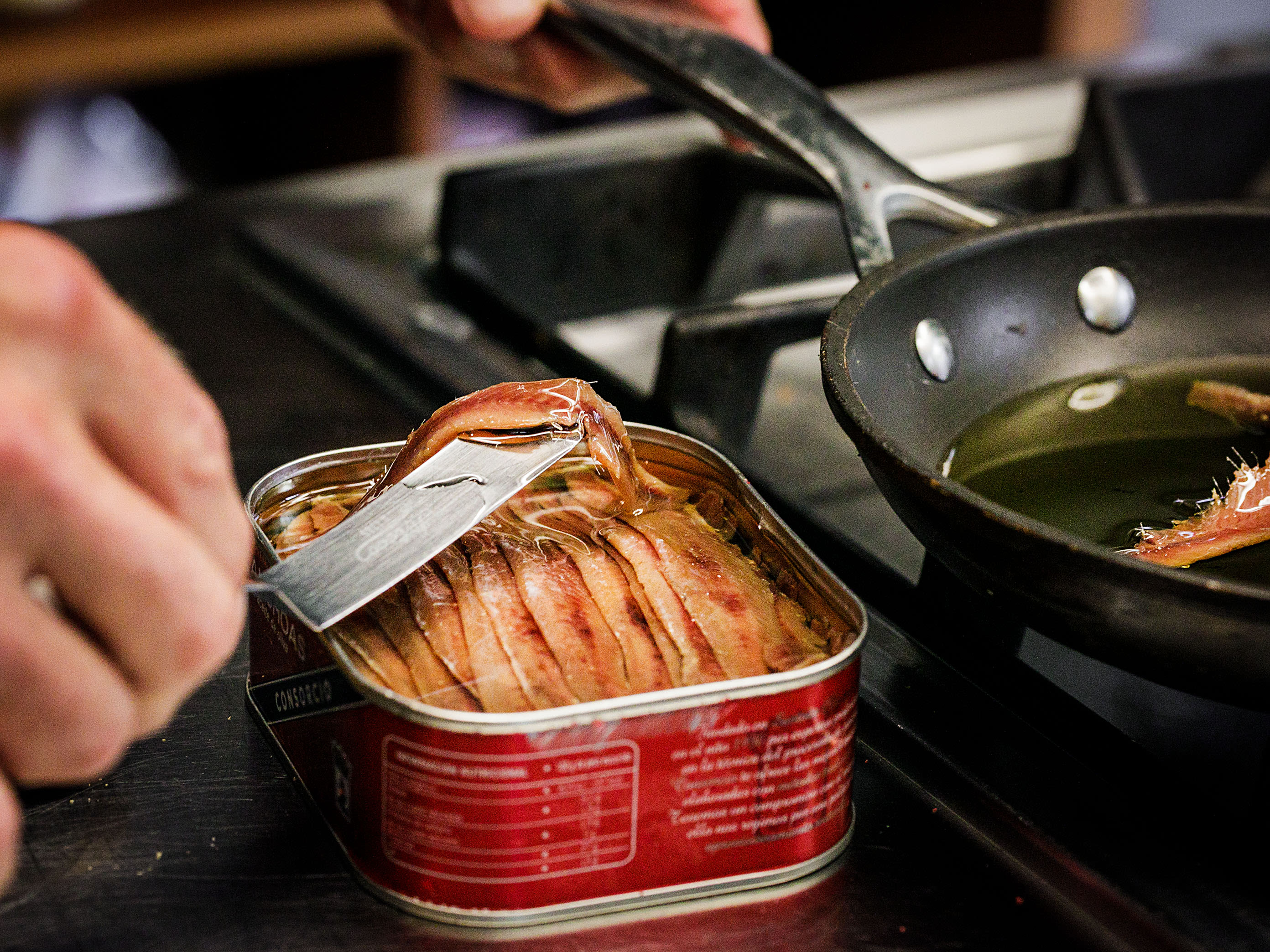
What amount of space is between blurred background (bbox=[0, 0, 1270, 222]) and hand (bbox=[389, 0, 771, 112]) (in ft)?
3.78

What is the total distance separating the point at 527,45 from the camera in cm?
113

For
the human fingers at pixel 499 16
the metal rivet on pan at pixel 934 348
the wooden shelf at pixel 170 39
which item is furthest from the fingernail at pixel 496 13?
the wooden shelf at pixel 170 39

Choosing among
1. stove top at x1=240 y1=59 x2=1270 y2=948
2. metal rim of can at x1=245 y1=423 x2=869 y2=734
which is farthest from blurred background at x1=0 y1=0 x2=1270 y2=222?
metal rim of can at x1=245 y1=423 x2=869 y2=734

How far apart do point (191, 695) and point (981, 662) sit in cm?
39

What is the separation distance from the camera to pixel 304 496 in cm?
64

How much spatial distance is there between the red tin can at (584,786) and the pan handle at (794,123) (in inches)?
14.2

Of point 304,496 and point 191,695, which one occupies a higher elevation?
point 304,496

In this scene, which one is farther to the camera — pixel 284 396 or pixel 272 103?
pixel 272 103

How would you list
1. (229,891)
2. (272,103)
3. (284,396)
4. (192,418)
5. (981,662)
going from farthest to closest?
(272,103), (284,396), (981,662), (229,891), (192,418)

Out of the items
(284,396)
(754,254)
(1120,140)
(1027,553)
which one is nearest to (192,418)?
(1027,553)

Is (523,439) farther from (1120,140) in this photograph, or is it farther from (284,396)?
(1120,140)

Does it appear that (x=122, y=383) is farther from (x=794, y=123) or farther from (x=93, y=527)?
(x=794, y=123)

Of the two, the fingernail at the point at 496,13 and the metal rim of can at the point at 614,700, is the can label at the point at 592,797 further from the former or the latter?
the fingernail at the point at 496,13

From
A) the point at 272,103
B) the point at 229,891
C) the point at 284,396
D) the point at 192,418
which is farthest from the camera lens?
the point at 272,103
